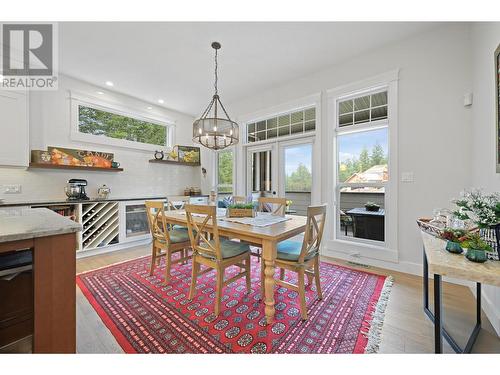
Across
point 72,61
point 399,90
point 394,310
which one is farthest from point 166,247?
point 399,90

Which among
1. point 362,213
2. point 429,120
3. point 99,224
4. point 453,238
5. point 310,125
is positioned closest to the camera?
point 453,238

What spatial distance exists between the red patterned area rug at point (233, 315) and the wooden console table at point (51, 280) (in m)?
0.50

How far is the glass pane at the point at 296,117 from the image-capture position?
147 inches

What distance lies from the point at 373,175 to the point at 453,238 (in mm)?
1772

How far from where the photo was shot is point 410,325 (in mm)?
1633

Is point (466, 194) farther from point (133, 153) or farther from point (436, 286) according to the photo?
point (133, 153)

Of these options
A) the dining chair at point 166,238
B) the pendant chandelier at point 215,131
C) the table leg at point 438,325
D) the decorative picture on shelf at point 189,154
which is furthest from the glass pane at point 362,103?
the decorative picture on shelf at point 189,154

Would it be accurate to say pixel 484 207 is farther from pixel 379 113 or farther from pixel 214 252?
pixel 379 113

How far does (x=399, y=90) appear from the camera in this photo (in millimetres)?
2688

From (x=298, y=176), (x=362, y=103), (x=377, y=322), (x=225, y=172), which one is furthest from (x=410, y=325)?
(x=225, y=172)

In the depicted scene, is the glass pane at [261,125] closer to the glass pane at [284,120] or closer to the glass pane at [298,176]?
the glass pane at [284,120]

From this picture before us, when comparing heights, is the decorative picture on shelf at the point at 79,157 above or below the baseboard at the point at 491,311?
above

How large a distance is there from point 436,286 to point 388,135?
2158mm

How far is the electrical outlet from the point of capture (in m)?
2.95
